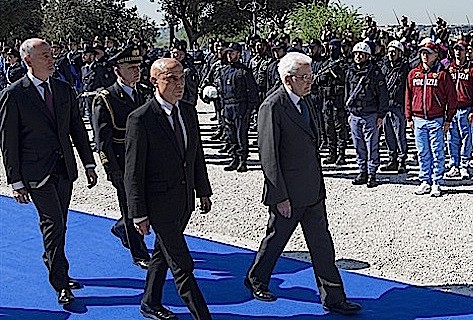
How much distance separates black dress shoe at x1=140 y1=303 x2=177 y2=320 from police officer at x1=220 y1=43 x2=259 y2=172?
5506 mm

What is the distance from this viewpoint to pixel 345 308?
495 cm

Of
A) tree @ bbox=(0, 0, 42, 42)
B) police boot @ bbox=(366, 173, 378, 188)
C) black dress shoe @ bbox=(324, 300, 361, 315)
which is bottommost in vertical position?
black dress shoe @ bbox=(324, 300, 361, 315)

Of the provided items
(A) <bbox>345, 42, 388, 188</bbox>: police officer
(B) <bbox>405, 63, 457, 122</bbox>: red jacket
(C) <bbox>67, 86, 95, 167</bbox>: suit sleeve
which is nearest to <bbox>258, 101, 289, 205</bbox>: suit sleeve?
(C) <bbox>67, 86, 95, 167</bbox>: suit sleeve

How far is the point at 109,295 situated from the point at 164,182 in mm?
1520

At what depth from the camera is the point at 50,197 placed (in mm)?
5109

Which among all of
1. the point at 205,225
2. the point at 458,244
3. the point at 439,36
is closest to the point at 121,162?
the point at 205,225

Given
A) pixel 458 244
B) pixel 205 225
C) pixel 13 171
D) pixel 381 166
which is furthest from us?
pixel 381 166

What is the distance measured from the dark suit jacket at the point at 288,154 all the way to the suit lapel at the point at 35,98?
1.57m

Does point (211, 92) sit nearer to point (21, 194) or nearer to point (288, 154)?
point (21, 194)

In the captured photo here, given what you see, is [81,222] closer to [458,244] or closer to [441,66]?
[458,244]

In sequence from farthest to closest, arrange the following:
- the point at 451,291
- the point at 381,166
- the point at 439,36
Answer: the point at 439,36 → the point at 381,166 → the point at 451,291

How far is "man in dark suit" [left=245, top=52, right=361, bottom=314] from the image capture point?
190 inches

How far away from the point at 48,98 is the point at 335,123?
599cm

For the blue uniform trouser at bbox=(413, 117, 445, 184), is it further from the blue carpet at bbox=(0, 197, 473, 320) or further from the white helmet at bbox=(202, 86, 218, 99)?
the white helmet at bbox=(202, 86, 218, 99)
